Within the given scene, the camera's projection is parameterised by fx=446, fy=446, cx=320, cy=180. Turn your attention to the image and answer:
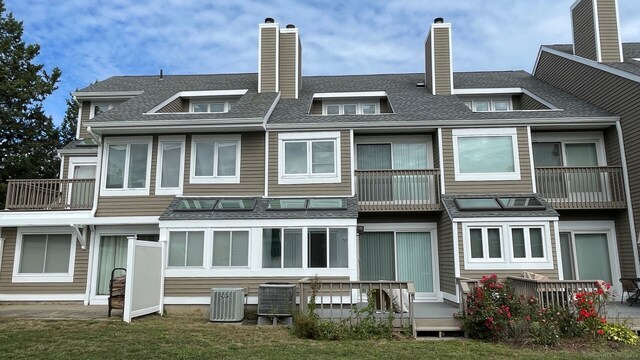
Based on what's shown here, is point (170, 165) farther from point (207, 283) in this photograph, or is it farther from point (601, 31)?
point (601, 31)

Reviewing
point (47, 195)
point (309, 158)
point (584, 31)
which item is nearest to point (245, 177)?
point (309, 158)

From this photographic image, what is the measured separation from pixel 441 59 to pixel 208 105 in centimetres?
859

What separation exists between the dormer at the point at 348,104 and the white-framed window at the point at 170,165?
16.7 ft

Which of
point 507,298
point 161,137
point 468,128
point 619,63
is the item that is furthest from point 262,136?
point 619,63

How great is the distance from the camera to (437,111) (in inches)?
542

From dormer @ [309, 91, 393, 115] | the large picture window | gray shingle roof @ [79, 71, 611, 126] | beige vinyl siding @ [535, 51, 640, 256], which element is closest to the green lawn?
the large picture window

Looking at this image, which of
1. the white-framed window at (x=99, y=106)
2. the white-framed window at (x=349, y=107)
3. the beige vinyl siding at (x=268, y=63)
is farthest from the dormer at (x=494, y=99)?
the white-framed window at (x=99, y=106)

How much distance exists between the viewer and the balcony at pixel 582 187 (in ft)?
41.0

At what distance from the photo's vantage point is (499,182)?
1262 cm

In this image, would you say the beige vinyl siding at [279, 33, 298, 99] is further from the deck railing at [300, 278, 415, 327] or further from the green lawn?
the green lawn

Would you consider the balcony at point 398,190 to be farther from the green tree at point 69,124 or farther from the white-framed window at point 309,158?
the green tree at point 69,124

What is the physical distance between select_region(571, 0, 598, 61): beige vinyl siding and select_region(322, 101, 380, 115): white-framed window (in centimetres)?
733

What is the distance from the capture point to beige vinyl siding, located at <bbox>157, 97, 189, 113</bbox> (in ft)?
48.7

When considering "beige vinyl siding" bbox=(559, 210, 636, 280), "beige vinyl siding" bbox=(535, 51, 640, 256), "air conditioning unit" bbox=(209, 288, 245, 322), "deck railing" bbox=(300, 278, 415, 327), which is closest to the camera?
"deck railing" bbox=(300, 278, 415, 327)
